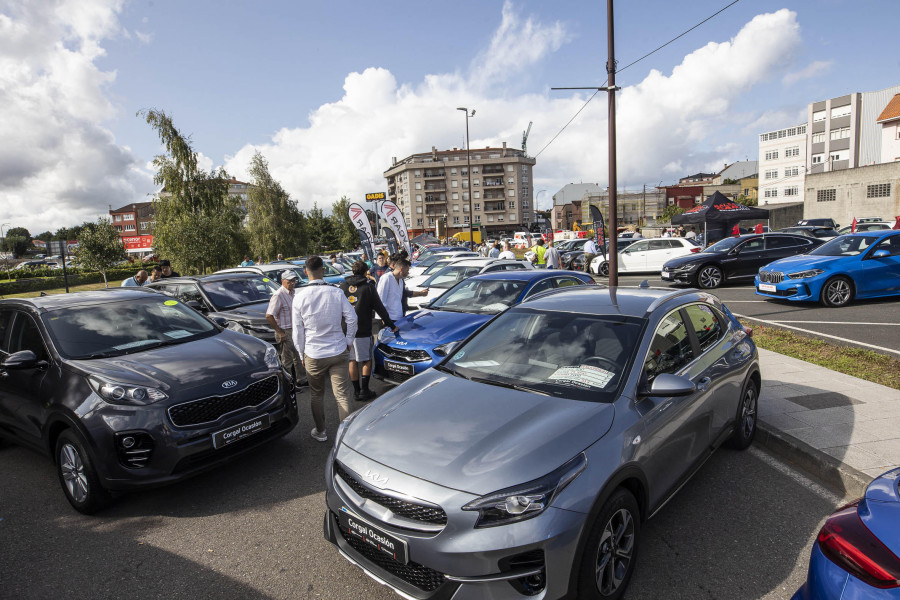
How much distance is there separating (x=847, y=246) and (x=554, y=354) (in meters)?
11.4

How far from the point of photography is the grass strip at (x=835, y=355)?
20.4ft

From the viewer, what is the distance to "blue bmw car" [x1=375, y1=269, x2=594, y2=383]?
609cm

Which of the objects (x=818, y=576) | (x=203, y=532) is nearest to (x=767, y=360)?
(x=818, y=576)

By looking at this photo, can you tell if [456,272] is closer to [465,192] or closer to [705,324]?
[705,324]

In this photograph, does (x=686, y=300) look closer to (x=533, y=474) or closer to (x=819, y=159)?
(x=533, y=474)

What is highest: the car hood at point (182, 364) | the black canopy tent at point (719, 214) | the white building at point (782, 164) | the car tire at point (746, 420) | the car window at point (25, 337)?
the white building at point (782, 164)

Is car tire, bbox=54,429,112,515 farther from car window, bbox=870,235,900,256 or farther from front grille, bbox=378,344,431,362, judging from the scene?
car window, bbox=870,235,900,256

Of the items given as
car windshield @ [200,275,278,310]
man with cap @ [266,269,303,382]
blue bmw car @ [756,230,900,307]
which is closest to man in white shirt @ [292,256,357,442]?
man with cap @ [266,269,303,382]

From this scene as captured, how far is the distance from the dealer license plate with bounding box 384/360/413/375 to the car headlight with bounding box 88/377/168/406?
2.79 m

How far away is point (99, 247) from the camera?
1094 inches

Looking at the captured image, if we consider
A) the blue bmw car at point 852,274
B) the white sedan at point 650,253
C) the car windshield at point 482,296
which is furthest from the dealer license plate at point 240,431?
the white sedan at point 650,253

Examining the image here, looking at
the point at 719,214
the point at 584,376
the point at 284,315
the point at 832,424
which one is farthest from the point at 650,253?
the point at 584,376

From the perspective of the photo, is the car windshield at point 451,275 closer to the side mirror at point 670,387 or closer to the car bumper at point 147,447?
the car bumper at point 147,447

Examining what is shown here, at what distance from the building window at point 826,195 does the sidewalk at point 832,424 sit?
4469 cm
